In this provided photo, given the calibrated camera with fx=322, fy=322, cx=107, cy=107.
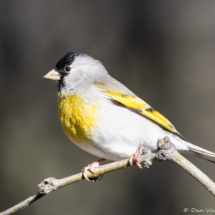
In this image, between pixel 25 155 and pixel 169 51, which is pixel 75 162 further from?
pixel 169 51

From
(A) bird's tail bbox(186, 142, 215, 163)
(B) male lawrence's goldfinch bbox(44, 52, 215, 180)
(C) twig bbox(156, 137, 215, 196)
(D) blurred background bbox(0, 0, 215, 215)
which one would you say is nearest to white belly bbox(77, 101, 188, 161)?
(B) male lawrence's goldfinch bbox(44, 52, 215, 180)

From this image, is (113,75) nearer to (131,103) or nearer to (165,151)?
(131,103)

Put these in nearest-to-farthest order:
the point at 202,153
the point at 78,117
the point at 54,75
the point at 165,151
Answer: the point at 165,151, the point at 78,117, the point at 202,153, the point at 54,75

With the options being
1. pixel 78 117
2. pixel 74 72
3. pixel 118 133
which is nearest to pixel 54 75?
pixel 74 72

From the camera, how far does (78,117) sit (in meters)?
2.91

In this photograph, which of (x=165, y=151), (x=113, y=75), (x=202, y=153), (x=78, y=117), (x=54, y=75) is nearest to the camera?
(x=165, y=151)

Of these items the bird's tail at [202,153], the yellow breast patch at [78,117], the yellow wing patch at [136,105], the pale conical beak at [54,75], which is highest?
the pale conical beak at [54,75]

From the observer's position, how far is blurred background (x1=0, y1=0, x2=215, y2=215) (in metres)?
5.61

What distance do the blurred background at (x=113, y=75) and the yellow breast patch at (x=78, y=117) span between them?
284cm

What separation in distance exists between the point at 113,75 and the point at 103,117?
3.16 metres

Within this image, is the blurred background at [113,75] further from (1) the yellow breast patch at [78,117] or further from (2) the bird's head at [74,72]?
(1) the yellow breast patch at [78,117]

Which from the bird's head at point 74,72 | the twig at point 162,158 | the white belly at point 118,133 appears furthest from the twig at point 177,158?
the bird's head at point 74,72

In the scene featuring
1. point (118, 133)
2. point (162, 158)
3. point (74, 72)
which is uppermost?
point (74, 72)

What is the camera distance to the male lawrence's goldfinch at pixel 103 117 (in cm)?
292
